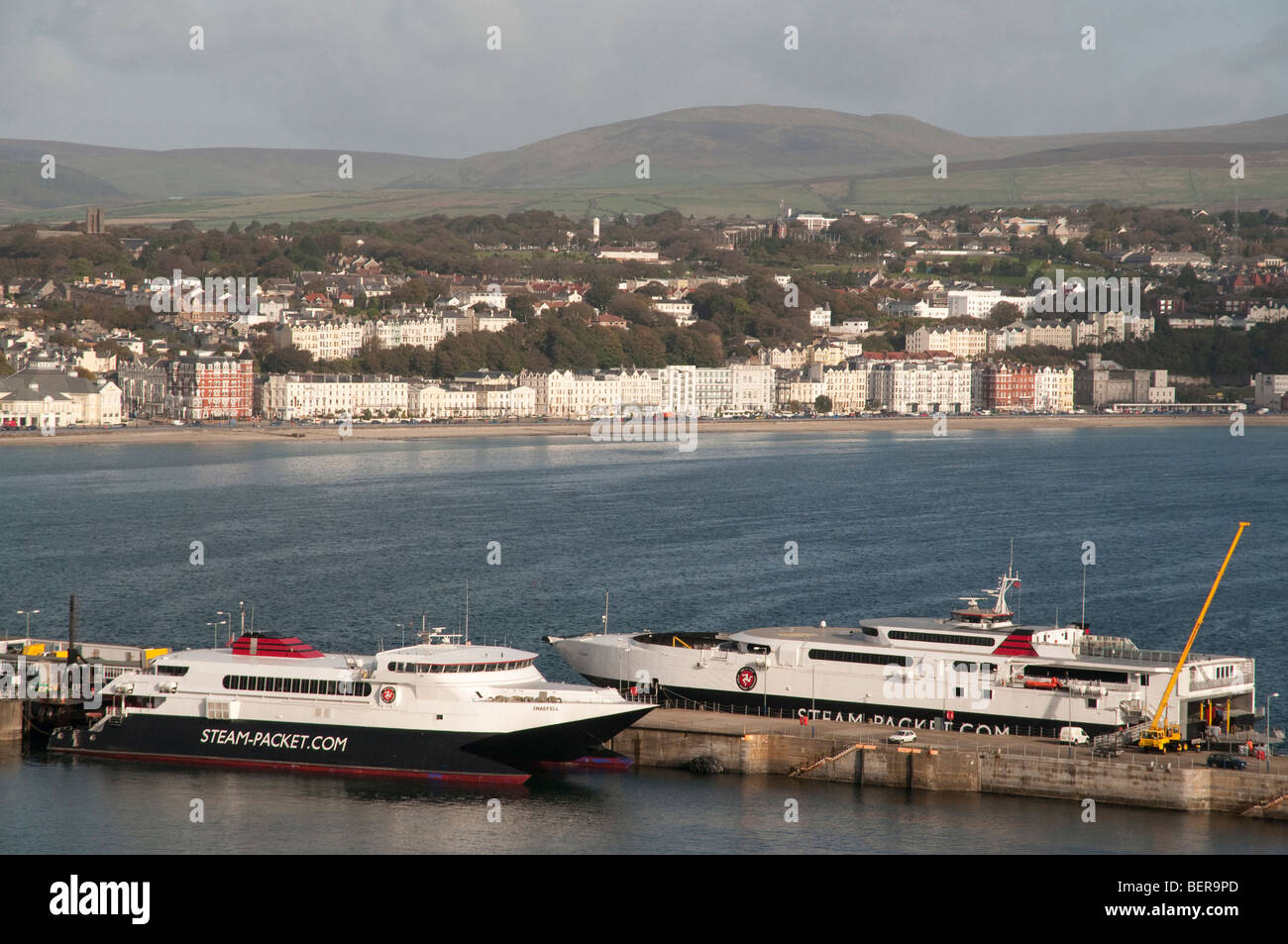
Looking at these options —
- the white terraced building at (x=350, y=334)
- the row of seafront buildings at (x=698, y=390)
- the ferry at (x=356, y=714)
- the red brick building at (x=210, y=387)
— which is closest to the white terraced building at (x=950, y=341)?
the row of seafront buildings at (x=698, y=390)

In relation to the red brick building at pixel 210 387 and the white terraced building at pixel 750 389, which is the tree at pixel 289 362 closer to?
the red brick building at pixel 210 387

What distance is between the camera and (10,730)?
33406 mm

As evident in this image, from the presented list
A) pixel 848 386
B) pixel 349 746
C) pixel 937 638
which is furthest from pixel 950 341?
pixel 349 746

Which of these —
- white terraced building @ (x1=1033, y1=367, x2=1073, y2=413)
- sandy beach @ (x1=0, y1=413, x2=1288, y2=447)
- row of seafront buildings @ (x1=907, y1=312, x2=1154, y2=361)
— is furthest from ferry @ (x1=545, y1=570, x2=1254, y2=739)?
row of seafront buildings @ (x1=907, y1=312, x2=1154, y2=361)

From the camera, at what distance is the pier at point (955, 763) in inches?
1118

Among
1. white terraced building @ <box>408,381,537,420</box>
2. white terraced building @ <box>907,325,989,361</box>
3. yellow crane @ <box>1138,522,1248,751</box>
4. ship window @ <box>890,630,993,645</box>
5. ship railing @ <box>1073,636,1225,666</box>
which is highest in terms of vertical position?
white terraced building @ <box>907,325,989,361</box>

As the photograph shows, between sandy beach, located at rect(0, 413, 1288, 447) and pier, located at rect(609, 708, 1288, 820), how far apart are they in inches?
3622

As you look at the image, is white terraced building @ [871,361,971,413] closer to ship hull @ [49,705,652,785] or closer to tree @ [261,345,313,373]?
tree @ [261,345,313,373]

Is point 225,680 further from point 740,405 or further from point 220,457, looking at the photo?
point 740,405

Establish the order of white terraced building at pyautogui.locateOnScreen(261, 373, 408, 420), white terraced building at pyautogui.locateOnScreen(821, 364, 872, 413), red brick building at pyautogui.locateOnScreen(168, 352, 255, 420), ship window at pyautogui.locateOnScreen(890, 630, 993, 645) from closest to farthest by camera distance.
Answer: ship window at pyautogui.locateOnScreen(890, 630, 993, 645) < red brick building at pyautogui.locateOnScreen(168, 352, 255, 420) < white terraced building at pyautogui.locateOnScreen(261, 373, 408, 420) < white terraced building at pyautogui.locateOnScreen(821, 364, 872, 413)

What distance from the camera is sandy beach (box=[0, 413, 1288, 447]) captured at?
121312 mm

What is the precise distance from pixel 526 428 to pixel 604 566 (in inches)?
3252

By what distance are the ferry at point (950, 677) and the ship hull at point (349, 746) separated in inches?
141

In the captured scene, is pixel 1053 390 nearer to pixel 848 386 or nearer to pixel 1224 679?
pixel 848 386
